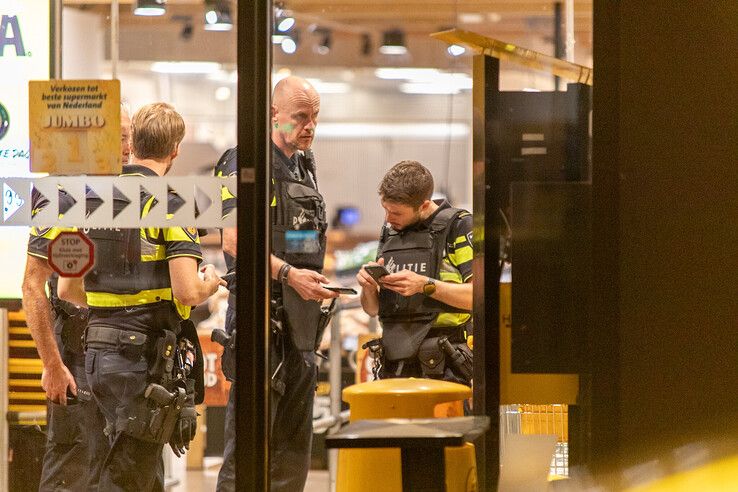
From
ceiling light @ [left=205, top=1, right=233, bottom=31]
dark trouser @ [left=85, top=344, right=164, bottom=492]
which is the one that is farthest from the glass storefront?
dark trouser @ [left=85, top=344, right=164, bottom=492]

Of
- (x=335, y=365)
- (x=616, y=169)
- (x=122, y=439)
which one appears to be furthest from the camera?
(x=335, y=365)

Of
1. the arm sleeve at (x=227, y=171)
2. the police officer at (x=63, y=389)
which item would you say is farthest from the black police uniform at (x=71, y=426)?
the arm sleeve at (x=227, y=171)

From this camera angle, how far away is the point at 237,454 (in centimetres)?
405

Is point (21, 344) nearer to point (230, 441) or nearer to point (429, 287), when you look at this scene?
point (230, 441)

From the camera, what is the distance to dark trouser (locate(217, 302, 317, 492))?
13.6 feet

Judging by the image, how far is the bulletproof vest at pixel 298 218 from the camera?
4145 millimetres

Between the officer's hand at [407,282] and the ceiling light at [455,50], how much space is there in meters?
0.86

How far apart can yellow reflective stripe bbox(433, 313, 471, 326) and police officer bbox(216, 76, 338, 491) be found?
42cm

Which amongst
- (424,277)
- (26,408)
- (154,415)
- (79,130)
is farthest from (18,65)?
(424,277)

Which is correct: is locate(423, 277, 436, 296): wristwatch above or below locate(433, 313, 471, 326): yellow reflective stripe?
above

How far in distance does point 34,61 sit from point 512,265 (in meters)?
1.93

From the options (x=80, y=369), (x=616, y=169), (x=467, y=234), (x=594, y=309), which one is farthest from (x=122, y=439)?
(x=616, y=169)

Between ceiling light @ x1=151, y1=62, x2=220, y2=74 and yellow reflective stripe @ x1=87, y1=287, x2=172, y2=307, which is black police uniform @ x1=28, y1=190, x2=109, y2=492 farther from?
ceiling light @ x1=151, y1=62, x2=220, y2=74

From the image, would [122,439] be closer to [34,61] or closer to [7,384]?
[7,384]
